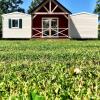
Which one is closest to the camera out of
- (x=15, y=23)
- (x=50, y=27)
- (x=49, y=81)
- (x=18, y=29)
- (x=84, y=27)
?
(x=49, y=81)

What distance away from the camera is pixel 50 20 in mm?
49219

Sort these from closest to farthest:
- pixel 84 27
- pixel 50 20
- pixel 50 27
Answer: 1. pixel 50 27
2. pixel 50 20
3. pixel 84 27

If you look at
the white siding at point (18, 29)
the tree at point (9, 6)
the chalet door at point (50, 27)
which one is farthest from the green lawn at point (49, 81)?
the tree at point (9, 6)

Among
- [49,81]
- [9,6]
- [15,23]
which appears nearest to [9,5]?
[9,6]

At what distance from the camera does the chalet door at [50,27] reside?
4860cm

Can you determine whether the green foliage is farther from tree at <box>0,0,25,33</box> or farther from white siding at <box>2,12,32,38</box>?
white siding at <box>2,12,32,38</box>

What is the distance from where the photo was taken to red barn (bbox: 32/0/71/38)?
48.6m

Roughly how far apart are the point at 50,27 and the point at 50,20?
80 centimetres

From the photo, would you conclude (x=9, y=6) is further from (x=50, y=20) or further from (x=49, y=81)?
(x=49, y=81)

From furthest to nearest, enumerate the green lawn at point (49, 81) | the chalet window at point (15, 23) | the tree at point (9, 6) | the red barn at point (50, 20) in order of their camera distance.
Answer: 1. the tree at point (9, 6)
2. the chalet window at point (15, 23)
3. the red barn at point (50, 20)
4. the green lawn at point (49, 81)

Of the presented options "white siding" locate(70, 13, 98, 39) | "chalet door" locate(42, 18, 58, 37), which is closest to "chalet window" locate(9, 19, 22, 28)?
"chalet door" locate(42, 18, 58, 37)

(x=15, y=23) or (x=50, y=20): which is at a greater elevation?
(x=50, y=20)

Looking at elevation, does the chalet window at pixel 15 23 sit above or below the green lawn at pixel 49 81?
above

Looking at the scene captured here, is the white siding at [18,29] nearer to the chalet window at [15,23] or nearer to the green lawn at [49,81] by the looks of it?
the chalet window at [15,23]
